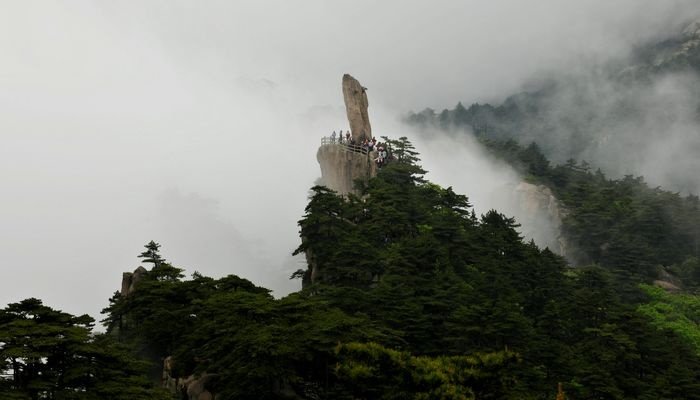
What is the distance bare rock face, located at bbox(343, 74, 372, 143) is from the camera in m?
79.4

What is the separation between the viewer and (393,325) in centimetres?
3775

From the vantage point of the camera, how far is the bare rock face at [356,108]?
7944 cm

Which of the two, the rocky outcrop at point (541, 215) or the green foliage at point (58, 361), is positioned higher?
the rocky outcrop at point (541, 215)

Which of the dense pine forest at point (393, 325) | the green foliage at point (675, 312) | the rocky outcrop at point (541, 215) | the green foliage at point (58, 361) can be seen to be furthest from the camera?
the rocky outcrop at point (541, 215)

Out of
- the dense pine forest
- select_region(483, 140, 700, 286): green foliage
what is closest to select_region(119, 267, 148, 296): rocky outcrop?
the dense pine forest

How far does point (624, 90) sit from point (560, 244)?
87.7 meters

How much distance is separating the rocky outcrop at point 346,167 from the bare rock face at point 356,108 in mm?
4432

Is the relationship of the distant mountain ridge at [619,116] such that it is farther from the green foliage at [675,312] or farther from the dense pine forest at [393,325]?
the green foliage at [675,312]

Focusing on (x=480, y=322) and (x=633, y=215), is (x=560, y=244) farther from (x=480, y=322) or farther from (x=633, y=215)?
(x=480, y=322)

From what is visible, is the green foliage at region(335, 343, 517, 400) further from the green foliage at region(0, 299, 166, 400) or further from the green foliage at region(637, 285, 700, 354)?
the green foliage at region(637, 285, 700, 354)

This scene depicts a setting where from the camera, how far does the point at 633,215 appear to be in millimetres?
80375

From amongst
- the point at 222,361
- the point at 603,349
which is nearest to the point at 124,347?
the point at 222,361

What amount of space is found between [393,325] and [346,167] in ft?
127

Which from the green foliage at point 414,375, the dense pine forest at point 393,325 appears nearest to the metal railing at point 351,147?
the dense pine forest at point 393,325
